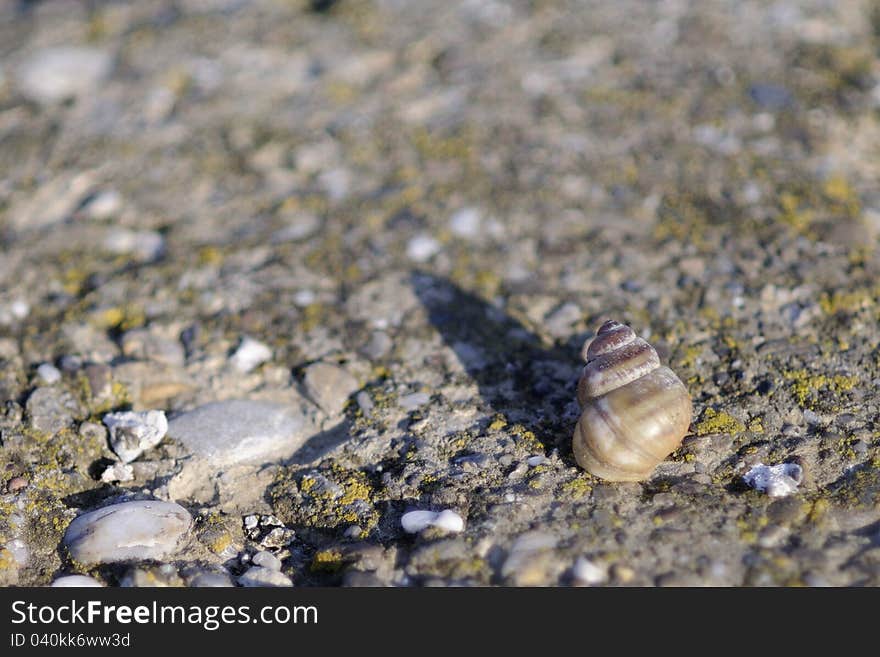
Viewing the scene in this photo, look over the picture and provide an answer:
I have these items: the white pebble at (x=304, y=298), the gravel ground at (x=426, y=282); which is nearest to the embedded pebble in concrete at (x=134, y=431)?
the gravel ground at (x=426, y=282)

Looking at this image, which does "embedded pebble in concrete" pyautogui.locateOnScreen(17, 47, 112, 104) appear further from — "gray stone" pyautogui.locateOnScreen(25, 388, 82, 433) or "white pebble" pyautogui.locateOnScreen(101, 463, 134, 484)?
"white pebble" pyautogui.locateOnScreen(101, 463, 134, 484)

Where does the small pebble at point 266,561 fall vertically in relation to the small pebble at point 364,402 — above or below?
below

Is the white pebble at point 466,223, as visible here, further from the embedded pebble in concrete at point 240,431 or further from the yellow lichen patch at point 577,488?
the yellow lichen patch at point 577,488

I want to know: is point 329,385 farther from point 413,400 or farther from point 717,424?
point 717,424

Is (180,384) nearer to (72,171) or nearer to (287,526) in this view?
(287,526)
